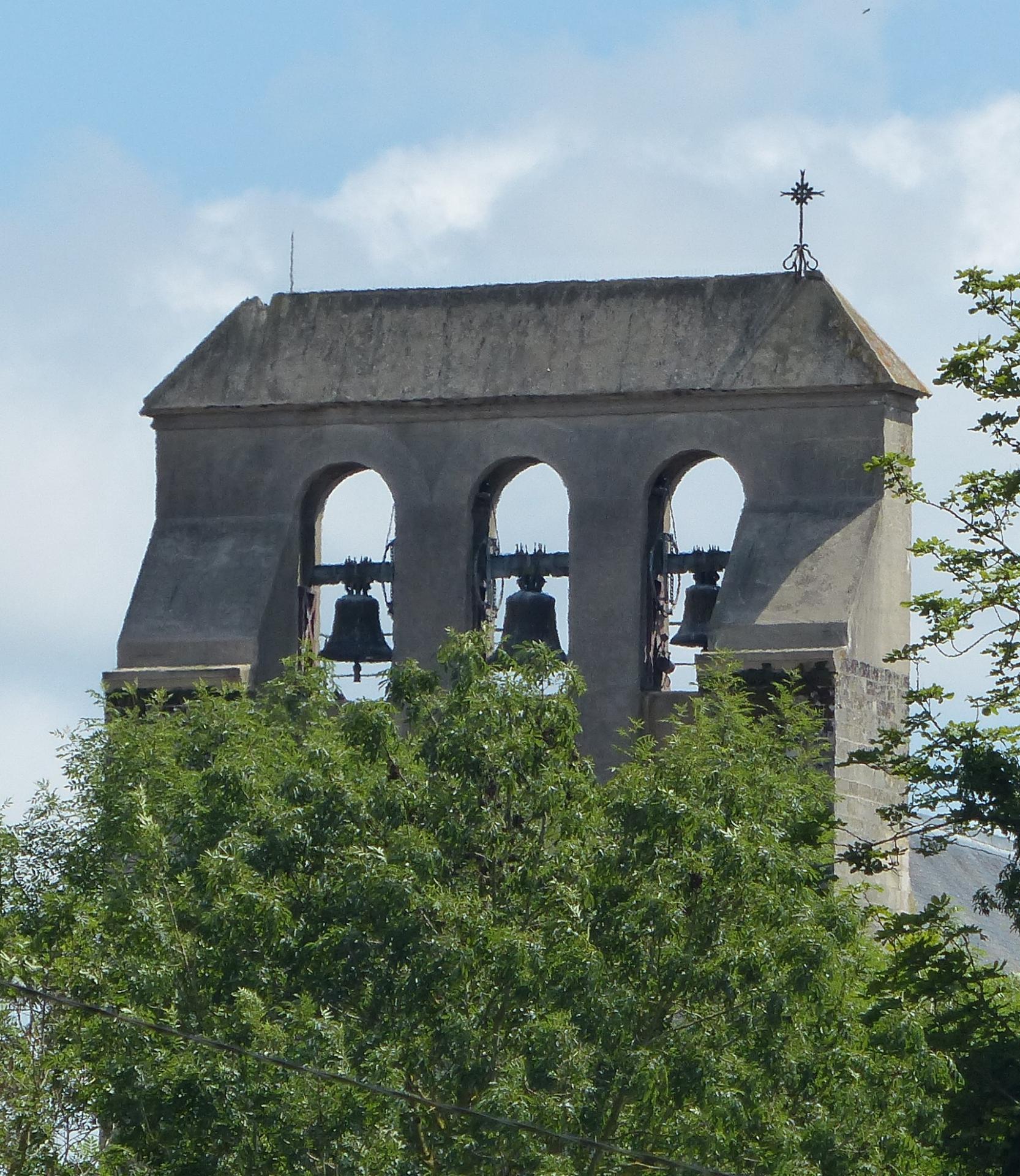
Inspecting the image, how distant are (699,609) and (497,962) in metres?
8.43

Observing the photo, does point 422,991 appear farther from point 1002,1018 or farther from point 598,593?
point 598,593

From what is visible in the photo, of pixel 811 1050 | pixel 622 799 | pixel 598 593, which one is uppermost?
pixel 598 593

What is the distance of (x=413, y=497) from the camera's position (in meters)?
36.8

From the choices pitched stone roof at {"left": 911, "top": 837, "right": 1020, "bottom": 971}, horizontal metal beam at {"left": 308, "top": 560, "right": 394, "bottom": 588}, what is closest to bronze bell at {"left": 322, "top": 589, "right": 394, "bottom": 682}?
horizontal metal beam at {"left": 308, "top": 560, "right": 394, "bottom": 588}

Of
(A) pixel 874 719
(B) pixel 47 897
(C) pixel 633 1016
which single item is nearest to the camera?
(C) pixel 633 1016

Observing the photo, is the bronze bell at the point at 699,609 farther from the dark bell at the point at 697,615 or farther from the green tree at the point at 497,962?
the green tree at the point at 497,962

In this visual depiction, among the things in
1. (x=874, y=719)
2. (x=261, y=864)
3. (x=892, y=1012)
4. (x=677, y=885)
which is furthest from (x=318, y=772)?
(x=874, y=719)

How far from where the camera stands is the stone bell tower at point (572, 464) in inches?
1393

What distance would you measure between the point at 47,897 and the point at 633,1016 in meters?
6.78

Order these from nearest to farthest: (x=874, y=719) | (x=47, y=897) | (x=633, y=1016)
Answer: (x=633, y=1016) → (x=47, y=897) → (x=874, y=719)

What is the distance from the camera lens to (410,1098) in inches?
1027

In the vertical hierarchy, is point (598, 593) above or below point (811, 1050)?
above

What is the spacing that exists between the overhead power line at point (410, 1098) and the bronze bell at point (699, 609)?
27.8 ft

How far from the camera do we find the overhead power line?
26234mm
